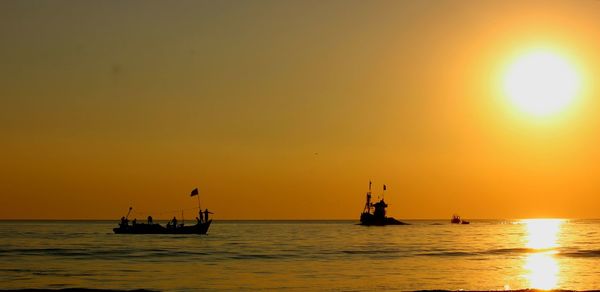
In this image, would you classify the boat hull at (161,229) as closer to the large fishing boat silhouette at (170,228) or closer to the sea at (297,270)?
the large fishing boat silhouette at (170,228)

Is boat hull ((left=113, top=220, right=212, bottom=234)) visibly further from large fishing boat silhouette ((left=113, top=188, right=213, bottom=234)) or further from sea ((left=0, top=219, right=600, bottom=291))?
sea ((left=0, top=219, right=600, bottom=291))

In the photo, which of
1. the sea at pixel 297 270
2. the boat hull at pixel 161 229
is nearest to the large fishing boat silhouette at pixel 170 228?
the boat hull at pixel 161 229

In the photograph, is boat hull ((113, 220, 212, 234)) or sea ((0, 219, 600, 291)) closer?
sea ((0, 219, 600, 291))

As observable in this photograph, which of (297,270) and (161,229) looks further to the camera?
(161,229)

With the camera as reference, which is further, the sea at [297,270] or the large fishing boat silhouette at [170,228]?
the large fishing boat silhouette at [170,228]

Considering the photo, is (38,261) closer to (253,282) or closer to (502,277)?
(253,282)

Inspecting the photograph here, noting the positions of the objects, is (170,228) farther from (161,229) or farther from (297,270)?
(297,270)

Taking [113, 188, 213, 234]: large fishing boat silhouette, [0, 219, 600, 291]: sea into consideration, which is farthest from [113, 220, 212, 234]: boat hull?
[0, 219, 600, 291]: sea

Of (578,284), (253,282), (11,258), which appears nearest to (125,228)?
(11,258)

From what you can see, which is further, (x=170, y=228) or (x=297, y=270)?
(x=170, y=228)

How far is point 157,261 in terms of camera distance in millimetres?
74250

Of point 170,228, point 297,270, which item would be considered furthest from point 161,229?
point 297,270

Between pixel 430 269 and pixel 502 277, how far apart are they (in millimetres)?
7854

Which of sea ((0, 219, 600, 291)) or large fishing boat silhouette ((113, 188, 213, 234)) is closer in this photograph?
sea ((0, 219, 600, 291))
